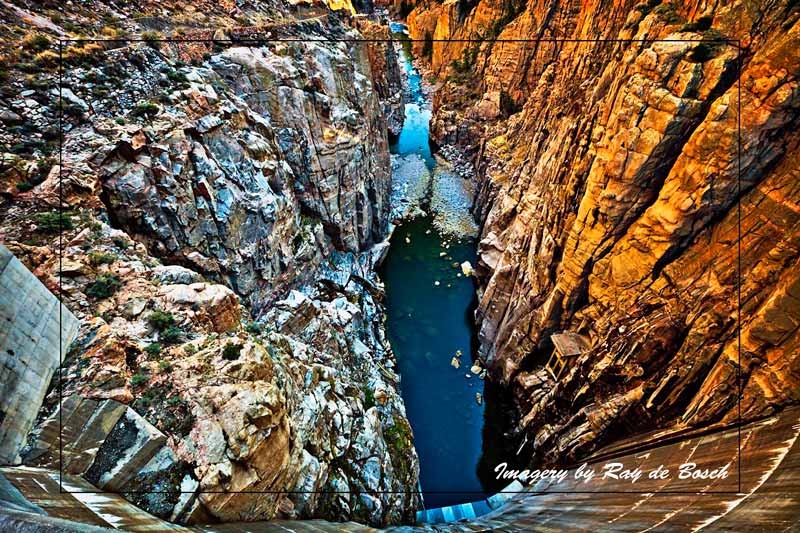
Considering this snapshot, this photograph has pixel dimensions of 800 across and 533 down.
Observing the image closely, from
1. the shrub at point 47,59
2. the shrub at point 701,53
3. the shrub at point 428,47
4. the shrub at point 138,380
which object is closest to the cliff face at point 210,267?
the shrub at point 138,380

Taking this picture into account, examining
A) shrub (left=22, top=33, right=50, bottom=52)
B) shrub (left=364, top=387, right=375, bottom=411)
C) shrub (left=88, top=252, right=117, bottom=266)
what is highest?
shrub (left=22, top=33, right=50, bottom=52)

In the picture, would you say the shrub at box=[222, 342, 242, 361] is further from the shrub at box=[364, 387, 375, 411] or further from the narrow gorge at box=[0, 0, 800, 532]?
the shrub at box=[364, 387, 375, 411]

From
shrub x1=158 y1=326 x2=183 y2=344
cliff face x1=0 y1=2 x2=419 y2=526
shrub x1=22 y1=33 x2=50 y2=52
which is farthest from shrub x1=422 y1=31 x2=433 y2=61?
shrub x1=158 y1=326 x2=183 y2=344

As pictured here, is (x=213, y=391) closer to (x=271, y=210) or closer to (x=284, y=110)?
(x=271, y=210)

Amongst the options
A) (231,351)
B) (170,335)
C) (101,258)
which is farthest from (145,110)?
(231,351)

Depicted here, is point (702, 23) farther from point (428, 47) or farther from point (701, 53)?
point (428, 47)

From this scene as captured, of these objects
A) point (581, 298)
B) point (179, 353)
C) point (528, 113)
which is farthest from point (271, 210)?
point (528, 113)
